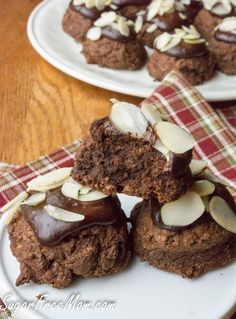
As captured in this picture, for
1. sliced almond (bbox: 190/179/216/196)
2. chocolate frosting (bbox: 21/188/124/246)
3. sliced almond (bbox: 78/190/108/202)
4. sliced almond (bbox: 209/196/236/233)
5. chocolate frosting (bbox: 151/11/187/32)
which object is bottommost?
chocolate frosting (bbox: 151/11/187/32)

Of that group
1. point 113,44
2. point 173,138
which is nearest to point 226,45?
point 113,44

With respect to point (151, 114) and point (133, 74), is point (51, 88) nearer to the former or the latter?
point (133, 74)

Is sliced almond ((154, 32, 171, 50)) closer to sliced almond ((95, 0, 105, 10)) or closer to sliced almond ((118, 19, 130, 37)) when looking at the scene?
sliced almond ((118, 19, 130, 37))

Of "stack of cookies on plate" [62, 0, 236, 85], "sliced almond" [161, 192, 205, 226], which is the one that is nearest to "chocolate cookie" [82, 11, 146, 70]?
"stack of cookies on plate" [62, 0, 236, 85]

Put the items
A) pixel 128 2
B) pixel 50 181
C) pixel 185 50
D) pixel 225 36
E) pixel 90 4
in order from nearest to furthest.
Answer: pixel 50 181, pixel 185 50, pixel 225 36, pixel 90 4, pixel 128 2

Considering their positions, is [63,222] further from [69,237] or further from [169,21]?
[169,21]

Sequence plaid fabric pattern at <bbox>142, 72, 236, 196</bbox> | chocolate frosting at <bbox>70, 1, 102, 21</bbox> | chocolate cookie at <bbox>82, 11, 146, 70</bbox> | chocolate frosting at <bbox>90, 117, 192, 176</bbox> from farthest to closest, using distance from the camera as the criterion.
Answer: chocolate frosting at <bbox>70, 1, 102, 21</bbox> < chocolate cookie at <bbox>82, 11, 146, 70</bbox> < plaid fabric pattern at <bbox>142, 72, 236, 196</bbox> < chocolate frosting at <bbox>90, 117, 192, 176</bbox>

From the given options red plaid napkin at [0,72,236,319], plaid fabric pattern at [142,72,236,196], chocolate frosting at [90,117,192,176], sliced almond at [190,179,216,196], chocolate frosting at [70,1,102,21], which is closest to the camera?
chocolate frosting at [90,117,192,176]
